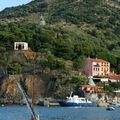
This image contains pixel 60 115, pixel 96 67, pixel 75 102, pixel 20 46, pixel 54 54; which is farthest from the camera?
pixel 96 67

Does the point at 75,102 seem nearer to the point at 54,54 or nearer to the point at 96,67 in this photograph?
the point at 54,54

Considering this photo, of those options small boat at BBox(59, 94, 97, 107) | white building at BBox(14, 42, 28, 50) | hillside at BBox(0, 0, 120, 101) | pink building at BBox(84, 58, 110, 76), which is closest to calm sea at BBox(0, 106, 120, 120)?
small boat at BBox(59, 94, 97, 107)

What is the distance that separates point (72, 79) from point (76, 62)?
25.5 ft

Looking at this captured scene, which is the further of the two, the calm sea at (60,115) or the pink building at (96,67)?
the pink building at (96,67)

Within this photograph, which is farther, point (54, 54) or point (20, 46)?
point (54, 54)

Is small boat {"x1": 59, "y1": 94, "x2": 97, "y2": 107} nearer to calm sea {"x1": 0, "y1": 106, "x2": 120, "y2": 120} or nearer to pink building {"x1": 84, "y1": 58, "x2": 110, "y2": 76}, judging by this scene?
pink building {"x1": 84, "y1": 58, "x2": 110, "y2": 76}

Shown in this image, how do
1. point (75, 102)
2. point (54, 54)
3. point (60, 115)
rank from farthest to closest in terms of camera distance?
point (54, 54)
point (75, 102)
point (60, 115)

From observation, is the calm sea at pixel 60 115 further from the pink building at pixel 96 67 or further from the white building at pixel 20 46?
the pink building at pixel 96 67

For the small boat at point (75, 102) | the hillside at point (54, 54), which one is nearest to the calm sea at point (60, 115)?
the small boat at point (75, 102)

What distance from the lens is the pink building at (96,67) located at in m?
152

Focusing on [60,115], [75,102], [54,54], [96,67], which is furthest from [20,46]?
[60,115]

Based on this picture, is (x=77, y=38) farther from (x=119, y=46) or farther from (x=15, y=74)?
(x=15, y=74)

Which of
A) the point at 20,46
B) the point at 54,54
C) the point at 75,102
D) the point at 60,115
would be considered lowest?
the point at 75,102

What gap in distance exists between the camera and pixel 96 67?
521 feet
